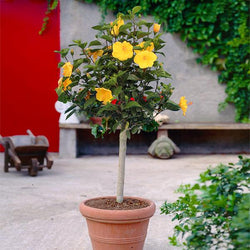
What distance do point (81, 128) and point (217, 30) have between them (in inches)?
114

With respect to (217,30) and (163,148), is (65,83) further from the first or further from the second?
(217,30)

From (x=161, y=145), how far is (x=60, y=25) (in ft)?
9.13

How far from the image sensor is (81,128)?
24.2ft

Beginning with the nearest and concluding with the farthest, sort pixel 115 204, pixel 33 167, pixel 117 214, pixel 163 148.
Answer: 1. pixel 117 214
2. pixel 115 204
3. pixel 33 167
4. pixel 163 148

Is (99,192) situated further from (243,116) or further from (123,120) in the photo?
(243,116)

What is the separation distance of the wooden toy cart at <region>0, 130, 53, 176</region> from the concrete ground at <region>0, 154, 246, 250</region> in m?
0.13

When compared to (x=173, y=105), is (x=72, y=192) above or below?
below

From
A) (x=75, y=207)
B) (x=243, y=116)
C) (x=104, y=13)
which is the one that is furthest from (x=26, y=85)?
(x=75, y=207)

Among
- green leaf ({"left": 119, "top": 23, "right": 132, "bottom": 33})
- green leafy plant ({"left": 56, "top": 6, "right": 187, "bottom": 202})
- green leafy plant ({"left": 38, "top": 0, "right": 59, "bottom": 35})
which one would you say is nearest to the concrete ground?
green leafy plant ({"left": 56, "top": 6, "right": 187, "bottom": 202})

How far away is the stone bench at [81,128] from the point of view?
7332 millimetres

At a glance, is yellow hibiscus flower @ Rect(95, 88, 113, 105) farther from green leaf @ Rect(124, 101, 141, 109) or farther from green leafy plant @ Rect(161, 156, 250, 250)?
green leafy plant @ Rect(161, 156, 250, 250)

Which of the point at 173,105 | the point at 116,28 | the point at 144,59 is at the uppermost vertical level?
the point at 116,28

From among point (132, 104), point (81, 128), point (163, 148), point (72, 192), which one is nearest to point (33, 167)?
point (72, 192)

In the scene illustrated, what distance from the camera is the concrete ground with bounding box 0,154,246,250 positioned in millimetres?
3158
